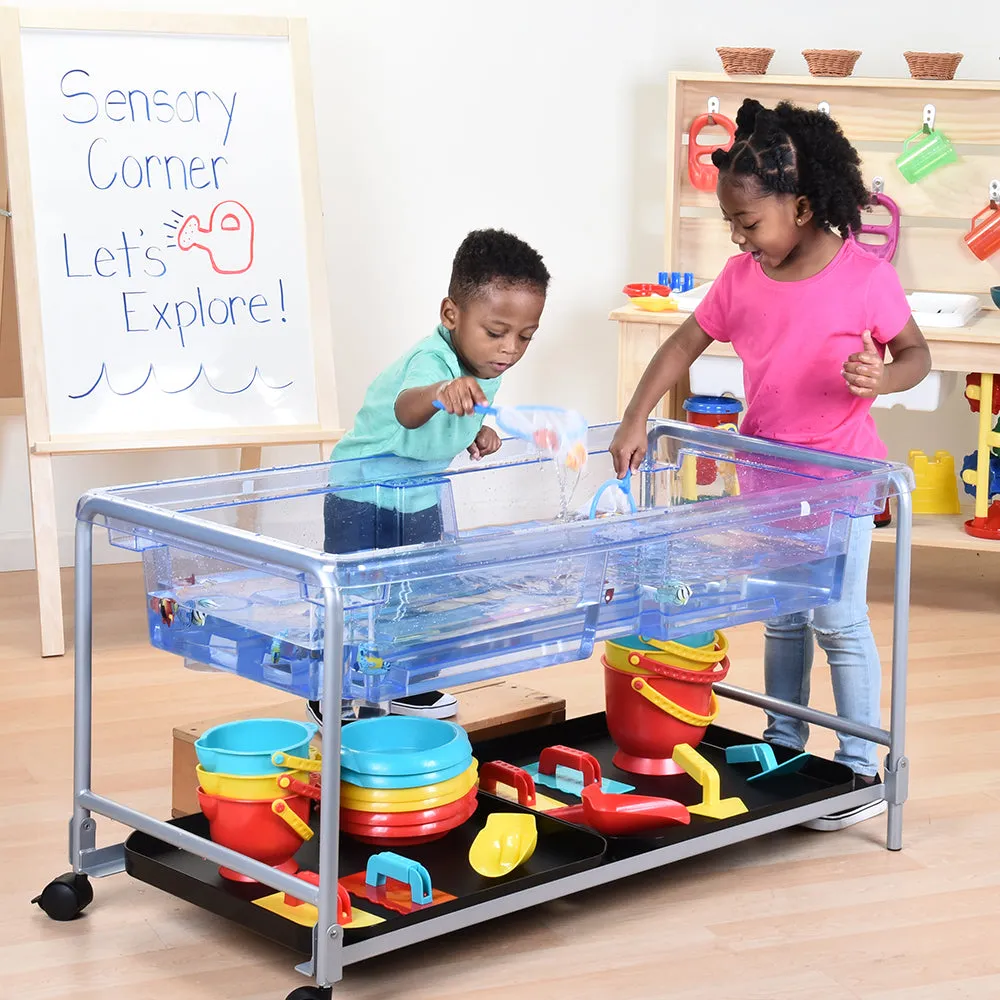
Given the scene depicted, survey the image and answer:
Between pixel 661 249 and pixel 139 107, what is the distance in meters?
1.54

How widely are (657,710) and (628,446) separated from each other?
0.39 metres

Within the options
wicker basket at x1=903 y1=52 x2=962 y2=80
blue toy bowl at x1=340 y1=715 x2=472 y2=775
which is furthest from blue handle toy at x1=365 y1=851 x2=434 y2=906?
wicker basket at x1=903 y1=52 x2=962 y2=80

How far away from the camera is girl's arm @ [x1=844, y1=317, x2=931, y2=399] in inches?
85.0

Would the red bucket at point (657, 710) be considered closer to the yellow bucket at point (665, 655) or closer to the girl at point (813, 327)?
the yellow bucket at point (665, 655)

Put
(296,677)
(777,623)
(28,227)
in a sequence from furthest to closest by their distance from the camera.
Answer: (28,227) → (777,623) → (296,677)

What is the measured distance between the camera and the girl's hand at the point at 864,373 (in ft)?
7.07

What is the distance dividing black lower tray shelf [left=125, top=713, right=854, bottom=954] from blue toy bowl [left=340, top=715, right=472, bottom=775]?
0.11 metres

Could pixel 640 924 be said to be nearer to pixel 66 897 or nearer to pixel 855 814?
pixel 855 814

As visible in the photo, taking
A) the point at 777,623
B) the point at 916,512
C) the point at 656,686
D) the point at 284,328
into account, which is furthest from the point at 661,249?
the point at 656,686

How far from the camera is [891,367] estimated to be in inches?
88.7

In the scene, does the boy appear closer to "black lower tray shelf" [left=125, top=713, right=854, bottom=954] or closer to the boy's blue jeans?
"black lower tray shelf" [left=125, top=713, right=854, bottom=954]

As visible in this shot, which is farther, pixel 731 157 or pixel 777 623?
pixel 777 623

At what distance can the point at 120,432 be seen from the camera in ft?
10.4

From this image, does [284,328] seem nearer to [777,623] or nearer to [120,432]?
[120,432]
